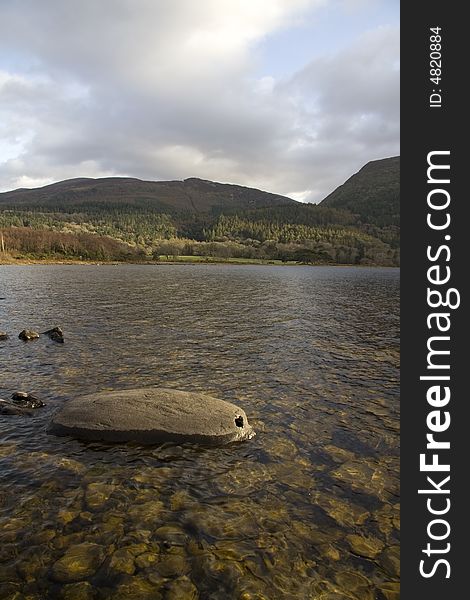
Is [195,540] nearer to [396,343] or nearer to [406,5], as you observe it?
[406,5]

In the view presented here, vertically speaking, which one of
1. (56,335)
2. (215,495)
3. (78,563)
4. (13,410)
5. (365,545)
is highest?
(56,335)

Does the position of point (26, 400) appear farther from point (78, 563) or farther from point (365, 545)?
point (365, 545)

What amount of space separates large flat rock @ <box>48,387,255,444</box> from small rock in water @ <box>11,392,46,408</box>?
6.43 feet

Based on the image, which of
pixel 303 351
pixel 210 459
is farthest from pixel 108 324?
pixel 210 459

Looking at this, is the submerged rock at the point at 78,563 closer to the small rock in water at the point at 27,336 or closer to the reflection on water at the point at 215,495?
the reflection on water at the point at 215,495

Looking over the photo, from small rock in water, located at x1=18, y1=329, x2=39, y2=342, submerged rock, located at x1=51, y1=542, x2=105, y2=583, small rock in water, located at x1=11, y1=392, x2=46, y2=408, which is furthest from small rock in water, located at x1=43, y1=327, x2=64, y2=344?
submerged rock, located at x1=51, y1=542, x2=105, y2=583

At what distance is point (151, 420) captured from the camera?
12023 millimetres

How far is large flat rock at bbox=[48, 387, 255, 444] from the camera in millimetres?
11695

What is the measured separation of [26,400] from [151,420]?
582 centimetres

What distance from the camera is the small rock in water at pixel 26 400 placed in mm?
14034

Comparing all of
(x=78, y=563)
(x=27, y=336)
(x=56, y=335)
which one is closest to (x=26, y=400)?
(x=78, y=563)

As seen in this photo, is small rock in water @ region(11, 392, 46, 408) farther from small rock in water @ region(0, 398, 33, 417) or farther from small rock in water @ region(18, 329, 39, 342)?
small rock in water @ region(18, 329, 39, 342)

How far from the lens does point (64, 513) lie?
825cm

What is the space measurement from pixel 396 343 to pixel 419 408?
2081 cm
